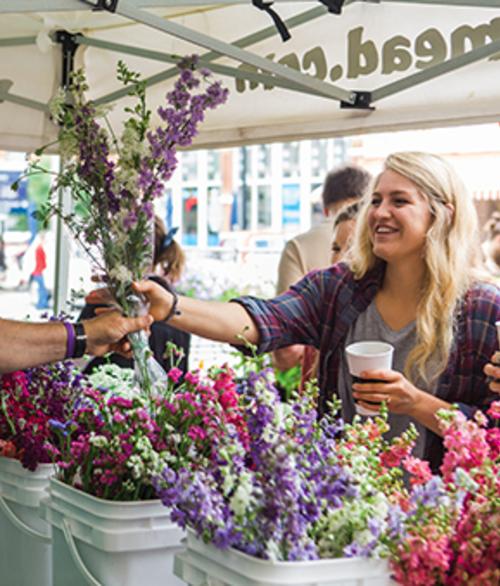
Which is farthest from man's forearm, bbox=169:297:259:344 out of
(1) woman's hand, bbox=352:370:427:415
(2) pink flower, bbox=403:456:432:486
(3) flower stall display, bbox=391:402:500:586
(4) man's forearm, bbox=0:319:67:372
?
(3) flower stall display, bbox=391:402:500:586

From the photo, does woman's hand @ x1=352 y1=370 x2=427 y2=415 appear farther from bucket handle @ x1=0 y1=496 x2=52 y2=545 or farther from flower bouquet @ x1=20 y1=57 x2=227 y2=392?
bucket handle @ x1=0 y1=496 x2=52 y2=545

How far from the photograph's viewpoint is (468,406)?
2141mm

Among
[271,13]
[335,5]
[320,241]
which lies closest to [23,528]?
[271,13]

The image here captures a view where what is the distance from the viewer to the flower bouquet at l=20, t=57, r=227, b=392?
5.88 ft

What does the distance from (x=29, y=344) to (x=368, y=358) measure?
63 centimetres

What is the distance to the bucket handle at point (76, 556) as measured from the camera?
1.53 meters

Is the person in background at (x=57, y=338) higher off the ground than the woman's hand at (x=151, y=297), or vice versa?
the woman's hand at (x=151, y=297)

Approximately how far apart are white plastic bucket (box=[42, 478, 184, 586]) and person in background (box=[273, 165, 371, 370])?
7.20 feet

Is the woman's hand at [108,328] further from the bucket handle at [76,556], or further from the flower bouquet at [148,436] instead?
the bucket handle at [76,556]

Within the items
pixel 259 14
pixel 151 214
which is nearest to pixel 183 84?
pixel 151 214

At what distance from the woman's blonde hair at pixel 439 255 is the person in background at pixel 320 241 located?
1274mm

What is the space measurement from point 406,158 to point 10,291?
551 inches

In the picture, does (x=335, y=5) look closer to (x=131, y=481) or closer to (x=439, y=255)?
(x=439, y=255)

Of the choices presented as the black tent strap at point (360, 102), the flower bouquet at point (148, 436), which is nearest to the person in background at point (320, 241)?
the black tent strap at point (360, 102)
